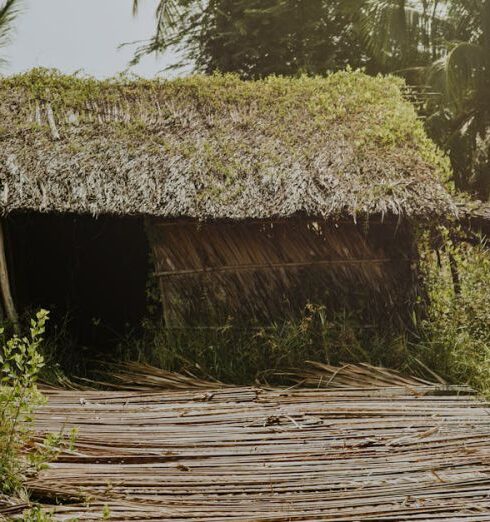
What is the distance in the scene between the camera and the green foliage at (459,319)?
210 inches

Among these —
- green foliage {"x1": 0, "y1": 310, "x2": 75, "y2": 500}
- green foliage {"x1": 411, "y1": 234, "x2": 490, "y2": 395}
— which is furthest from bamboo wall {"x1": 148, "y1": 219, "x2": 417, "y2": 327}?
green foliage {"x1": 0, "y1": 310, "x2": 75, "y2": 500}

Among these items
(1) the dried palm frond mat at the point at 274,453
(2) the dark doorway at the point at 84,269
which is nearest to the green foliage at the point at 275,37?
(2) the dark doorway at the point at 84,269

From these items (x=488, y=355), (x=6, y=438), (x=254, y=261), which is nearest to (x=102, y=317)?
(x=254, y=261)

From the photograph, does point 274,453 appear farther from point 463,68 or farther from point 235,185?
point 463,68

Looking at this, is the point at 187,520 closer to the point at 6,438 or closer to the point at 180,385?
the point at 6,438

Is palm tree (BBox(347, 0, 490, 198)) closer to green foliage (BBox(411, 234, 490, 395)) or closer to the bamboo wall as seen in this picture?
green foliage (BBox(411, 234, 490, 395))

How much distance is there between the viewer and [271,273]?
6.36 m

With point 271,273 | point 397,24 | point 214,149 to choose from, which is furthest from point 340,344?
point 397,24

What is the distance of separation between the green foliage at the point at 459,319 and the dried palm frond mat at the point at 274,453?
0.46 metres

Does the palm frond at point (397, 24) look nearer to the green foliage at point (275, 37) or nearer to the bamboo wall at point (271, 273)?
the green foliage at point (275, 37)

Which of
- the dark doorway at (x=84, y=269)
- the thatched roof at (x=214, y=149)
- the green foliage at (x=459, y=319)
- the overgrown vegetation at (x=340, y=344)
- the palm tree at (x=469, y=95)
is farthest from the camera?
the palm tree at (x=469, y=95)

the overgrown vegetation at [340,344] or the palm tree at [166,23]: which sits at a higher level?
the palm tree at [166,23]

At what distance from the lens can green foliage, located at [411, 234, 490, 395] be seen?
5.33 meters

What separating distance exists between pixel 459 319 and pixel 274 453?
2978mm
